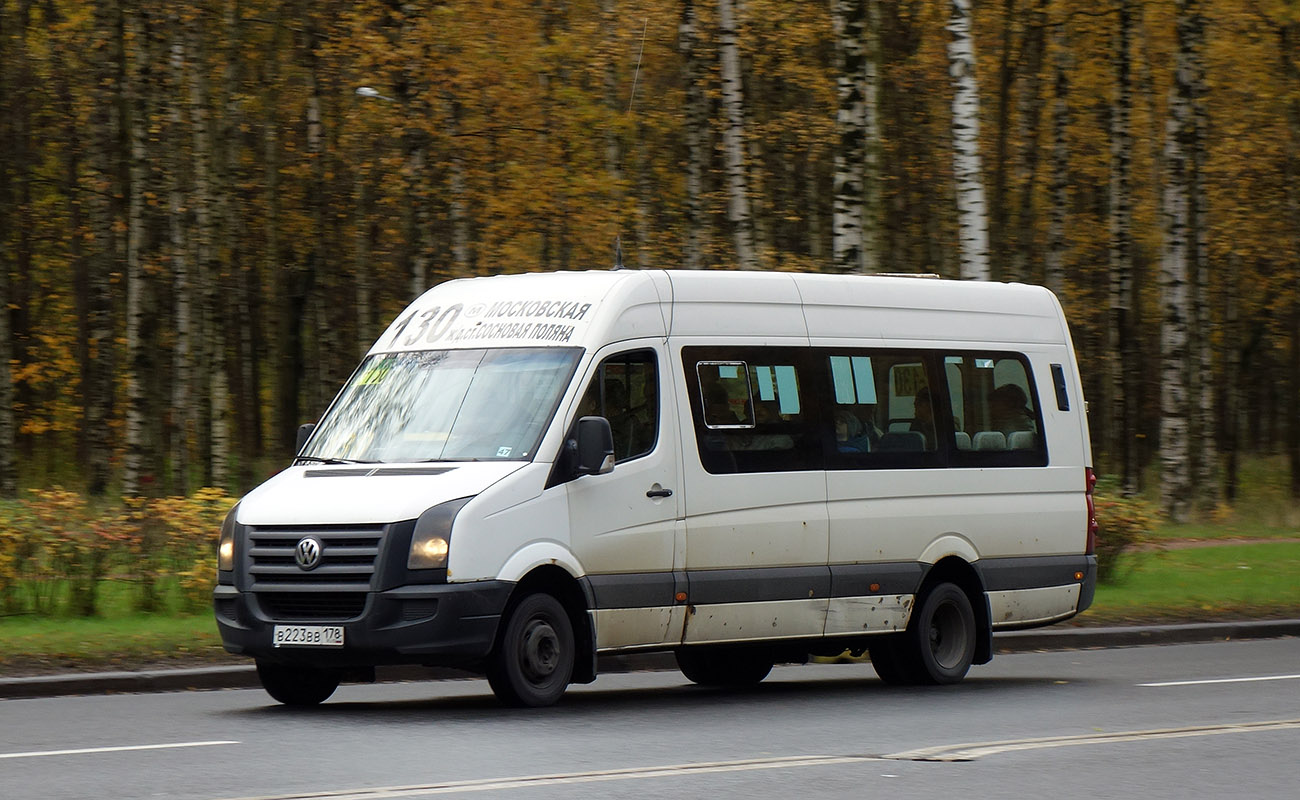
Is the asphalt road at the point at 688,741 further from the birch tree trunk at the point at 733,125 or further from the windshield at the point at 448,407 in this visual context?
the birch tree trunk at the point at 733,125

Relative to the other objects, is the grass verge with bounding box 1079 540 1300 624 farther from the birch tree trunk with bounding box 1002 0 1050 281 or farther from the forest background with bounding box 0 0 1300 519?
the birch tree trunk with bounding box 1002 0 1050 281

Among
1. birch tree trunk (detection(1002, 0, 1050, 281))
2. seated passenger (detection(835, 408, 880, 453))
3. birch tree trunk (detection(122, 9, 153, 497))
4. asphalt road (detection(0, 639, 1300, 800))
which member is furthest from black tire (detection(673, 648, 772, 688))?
birch tree trunk (detection(1002, 0, 1050, 281))

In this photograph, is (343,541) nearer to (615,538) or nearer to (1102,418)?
(615,538)

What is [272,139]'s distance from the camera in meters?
32.7

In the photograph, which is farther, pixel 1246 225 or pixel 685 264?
pixel 1246 225

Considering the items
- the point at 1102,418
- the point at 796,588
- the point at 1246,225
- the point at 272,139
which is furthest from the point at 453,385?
→ the point at 1102,418

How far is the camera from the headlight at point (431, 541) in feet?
36.0

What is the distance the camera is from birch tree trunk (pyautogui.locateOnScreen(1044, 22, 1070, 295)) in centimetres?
3153

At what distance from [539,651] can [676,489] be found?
1.44 m

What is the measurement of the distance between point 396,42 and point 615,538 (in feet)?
50.9

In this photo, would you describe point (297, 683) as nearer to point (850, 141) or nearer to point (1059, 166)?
point (850, 141)

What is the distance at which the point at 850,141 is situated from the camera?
69.7ft

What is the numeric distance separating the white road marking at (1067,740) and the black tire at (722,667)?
398cm

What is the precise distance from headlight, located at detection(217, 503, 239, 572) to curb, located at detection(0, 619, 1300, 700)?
5.84ft
